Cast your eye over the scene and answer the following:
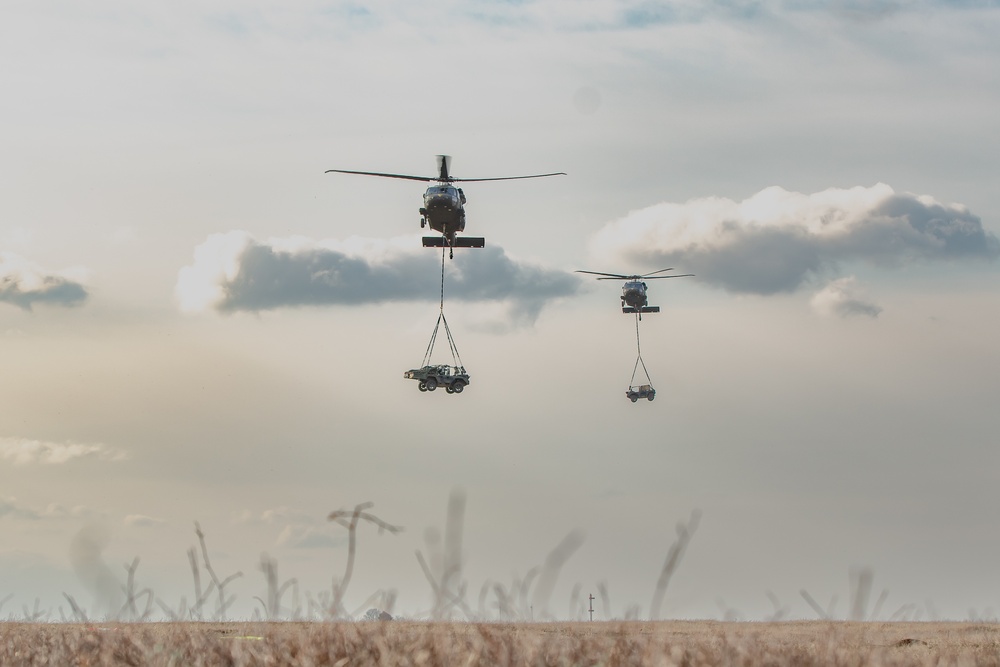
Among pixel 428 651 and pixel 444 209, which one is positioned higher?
pixel 444 209

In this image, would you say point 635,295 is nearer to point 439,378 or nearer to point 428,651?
point 439,378

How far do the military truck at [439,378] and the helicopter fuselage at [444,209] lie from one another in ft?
18.1

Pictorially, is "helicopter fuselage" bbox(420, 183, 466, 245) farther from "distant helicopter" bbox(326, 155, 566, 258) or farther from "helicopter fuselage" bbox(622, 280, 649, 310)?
"helicopter fuselage" bbox(622, 280, 649, 310)

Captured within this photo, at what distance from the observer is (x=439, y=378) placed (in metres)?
40.4

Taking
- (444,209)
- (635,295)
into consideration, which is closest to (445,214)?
(444,209)

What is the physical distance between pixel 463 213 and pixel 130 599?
28.4m

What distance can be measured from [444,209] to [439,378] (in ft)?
23.4

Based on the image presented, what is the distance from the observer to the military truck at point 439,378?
132 feet

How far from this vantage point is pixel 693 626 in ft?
58.9

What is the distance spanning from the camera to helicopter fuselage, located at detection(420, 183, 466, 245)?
119 ft

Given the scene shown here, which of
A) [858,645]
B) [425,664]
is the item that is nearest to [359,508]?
[425,664]

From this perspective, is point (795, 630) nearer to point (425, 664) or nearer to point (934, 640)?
point (934, 640)

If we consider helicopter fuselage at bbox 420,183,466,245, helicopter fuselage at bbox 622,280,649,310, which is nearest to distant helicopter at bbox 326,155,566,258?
helicopter fuselage at bbox 420,183,466,245

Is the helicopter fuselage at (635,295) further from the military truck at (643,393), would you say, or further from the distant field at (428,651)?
the distant field at (428,651)
